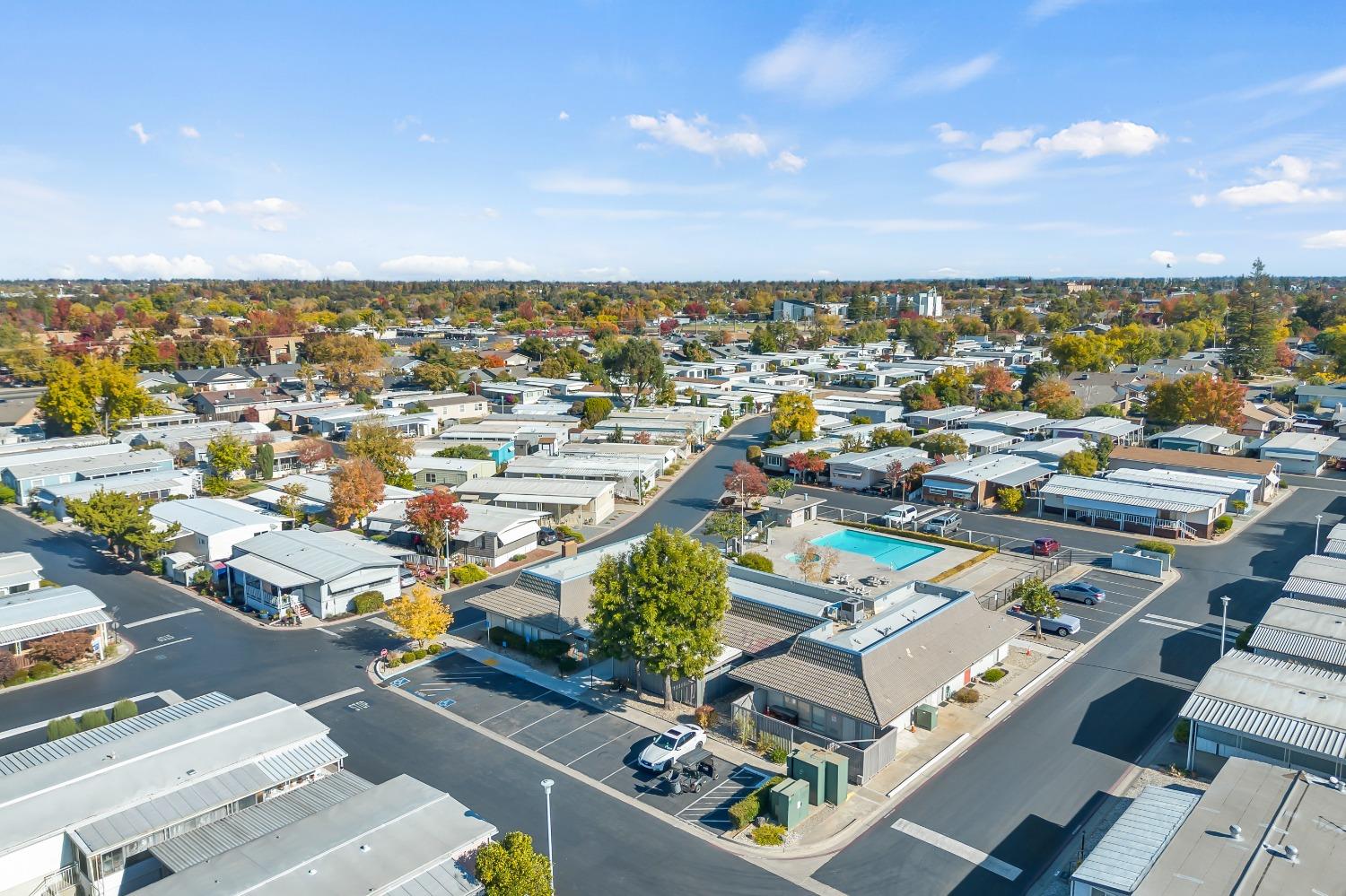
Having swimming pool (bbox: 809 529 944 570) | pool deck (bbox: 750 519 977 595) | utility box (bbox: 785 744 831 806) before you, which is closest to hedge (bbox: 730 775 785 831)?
utility box (bbox: 785 744 831 806)

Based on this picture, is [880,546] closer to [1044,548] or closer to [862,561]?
[862,561]

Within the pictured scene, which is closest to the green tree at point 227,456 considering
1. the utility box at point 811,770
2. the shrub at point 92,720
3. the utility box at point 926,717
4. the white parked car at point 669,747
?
the shrub at point 92,720

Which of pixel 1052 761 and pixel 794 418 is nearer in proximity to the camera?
pixel 1052 761

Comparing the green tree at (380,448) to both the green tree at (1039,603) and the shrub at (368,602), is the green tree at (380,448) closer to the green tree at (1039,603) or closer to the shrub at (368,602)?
the shrub at (368,602)

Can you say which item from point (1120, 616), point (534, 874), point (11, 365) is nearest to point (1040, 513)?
point (1120, 616)

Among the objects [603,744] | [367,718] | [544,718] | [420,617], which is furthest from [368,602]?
[603,744]

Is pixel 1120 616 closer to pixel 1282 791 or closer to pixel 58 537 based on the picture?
pixel 1282 791

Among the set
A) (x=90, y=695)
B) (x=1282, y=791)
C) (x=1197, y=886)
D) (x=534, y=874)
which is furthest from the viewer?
(x=90, y=695)
